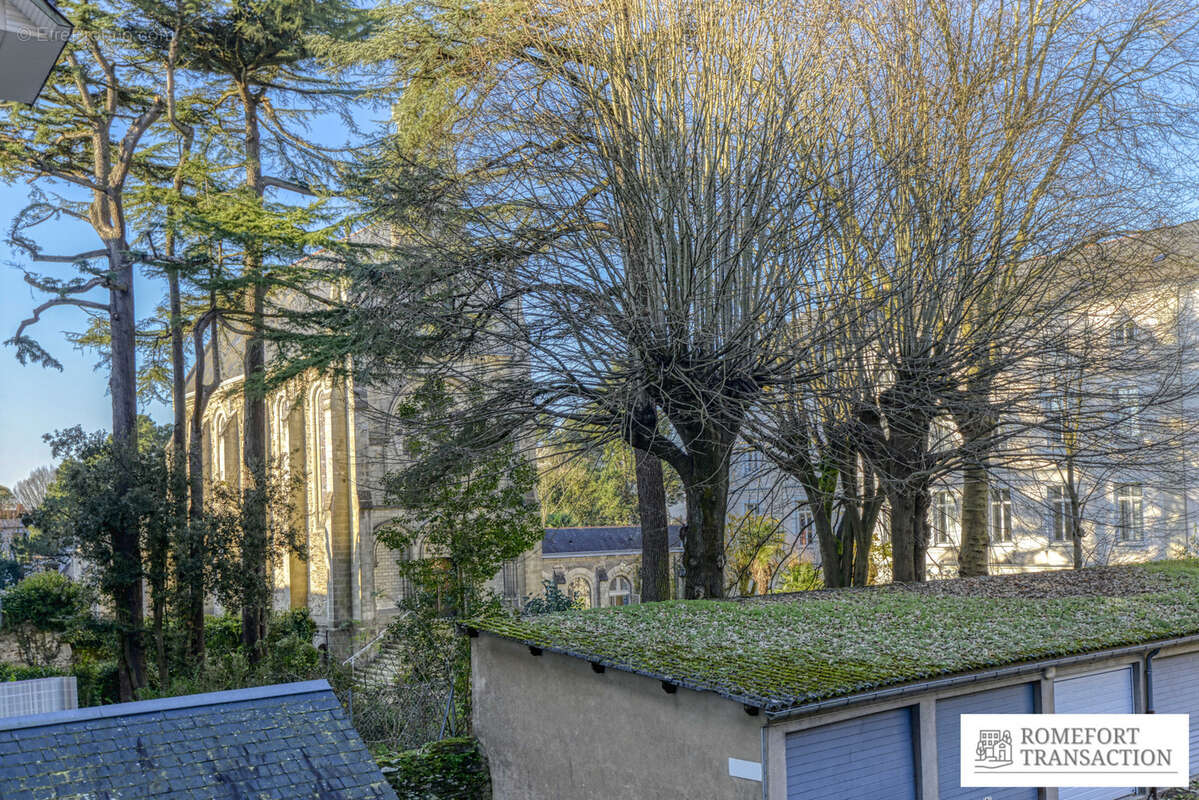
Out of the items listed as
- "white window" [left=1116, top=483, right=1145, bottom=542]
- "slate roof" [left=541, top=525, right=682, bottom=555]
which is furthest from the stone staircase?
"white window" [left=1116, top=483, right=1145, bottom=542]

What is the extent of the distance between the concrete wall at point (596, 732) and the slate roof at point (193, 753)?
311 cm

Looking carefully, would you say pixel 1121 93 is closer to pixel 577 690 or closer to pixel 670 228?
pixel 670 228

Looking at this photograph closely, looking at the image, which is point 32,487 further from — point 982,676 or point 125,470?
point 982,676

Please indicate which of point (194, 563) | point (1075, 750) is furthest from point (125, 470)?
point (1075, 750)

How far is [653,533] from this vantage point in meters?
16.5

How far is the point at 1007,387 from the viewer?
1597 cm

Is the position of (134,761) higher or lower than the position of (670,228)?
lower

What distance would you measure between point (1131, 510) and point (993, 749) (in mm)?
20188

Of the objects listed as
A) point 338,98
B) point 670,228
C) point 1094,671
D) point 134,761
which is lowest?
point 1094,671

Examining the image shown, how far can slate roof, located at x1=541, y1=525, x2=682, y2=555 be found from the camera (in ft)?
130

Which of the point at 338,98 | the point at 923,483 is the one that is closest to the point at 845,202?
the point at 923,483

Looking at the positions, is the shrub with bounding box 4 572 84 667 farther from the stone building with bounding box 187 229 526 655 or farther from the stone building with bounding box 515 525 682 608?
the stone building with bounding box 515 525 682 608

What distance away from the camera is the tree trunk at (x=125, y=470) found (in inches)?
739

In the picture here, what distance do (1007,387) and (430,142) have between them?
10433 mm
